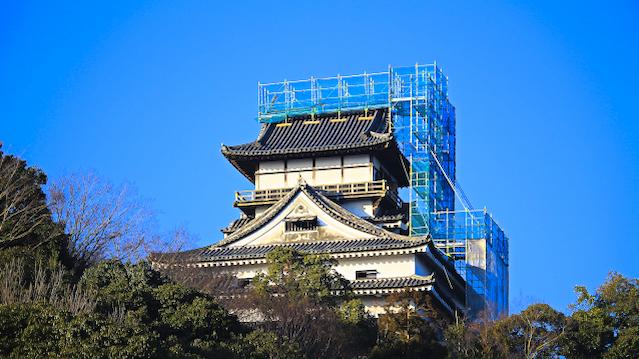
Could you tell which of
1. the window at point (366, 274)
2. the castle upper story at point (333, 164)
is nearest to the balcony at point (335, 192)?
the castle upper story at point (333, 164)

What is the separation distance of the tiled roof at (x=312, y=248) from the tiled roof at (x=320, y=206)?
47cm

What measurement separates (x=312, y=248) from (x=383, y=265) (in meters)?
3.04

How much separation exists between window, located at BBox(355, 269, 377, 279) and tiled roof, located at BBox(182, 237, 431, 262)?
1.07 meters

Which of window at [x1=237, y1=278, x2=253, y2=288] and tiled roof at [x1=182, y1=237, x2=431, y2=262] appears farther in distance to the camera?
window at [x1=237, y1=278, x2=253, y2=288]

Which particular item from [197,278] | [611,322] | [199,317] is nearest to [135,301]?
[199,317]

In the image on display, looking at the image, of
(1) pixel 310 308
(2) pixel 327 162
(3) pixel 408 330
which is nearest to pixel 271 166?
(2) pixel 327 162

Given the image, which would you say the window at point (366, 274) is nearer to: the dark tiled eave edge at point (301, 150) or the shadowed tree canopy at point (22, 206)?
the dark tiled eave edge at point (301, 150)

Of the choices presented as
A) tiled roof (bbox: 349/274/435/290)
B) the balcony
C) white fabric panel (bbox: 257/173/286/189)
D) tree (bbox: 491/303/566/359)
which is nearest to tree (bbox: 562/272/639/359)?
tree (bbox: 491/303/566/359)

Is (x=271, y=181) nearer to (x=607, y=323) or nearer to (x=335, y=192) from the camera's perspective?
(x=335, y=192)

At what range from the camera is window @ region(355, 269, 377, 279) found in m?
38.3

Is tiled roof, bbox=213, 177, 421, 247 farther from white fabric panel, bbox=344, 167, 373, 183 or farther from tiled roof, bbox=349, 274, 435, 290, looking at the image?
white fabric panel, bbox=344, 167, 373, 183

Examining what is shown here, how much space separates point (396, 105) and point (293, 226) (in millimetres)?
11799

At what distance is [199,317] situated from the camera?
88.6 feet

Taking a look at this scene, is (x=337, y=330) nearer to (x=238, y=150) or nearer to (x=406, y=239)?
(x=406, y=239)
